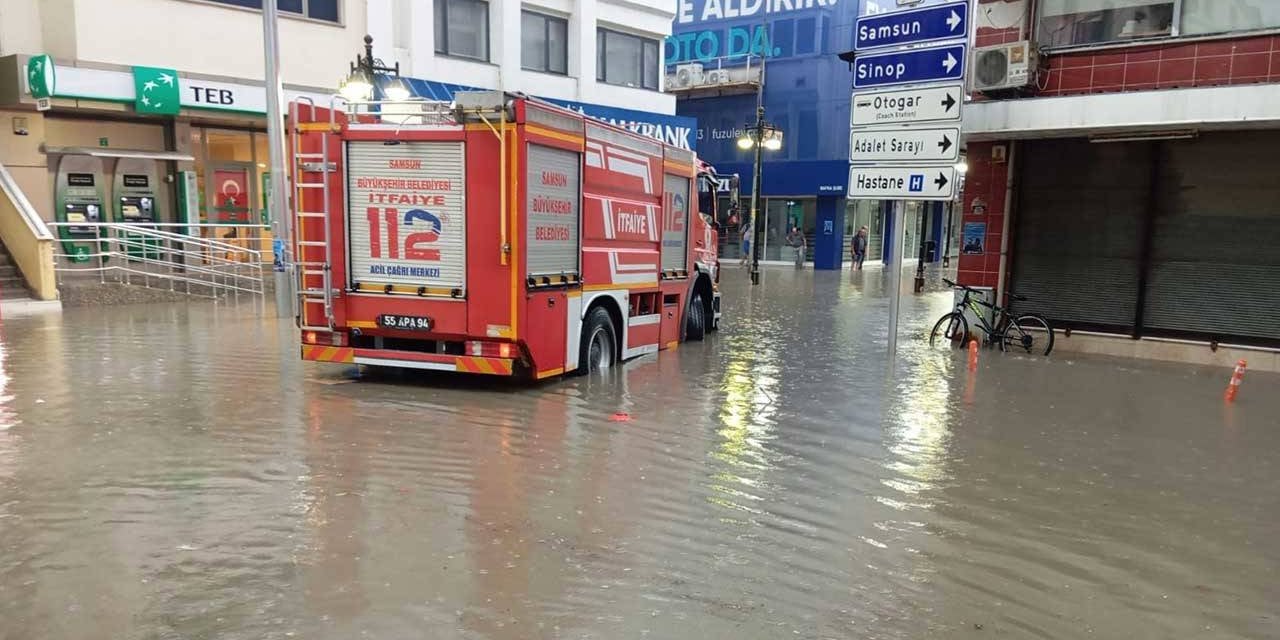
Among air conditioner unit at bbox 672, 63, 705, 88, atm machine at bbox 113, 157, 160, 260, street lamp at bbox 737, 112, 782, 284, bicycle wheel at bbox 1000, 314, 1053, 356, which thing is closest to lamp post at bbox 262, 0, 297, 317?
atm machine at bbox 113, 157, 160, 260

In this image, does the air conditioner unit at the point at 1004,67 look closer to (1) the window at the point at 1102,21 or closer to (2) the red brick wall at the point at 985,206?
(1) the window at the point at 1102,21

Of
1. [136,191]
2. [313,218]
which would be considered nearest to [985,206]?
[313,218]

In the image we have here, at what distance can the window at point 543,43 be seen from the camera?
25.0m

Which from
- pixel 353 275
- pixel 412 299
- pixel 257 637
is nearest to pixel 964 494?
pixel 257 637

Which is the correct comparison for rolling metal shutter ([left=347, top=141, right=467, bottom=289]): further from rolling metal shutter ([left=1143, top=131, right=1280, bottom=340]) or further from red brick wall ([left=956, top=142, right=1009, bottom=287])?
rolling metal shutter ([left=1143, top=131, right=1280, bottom=340])

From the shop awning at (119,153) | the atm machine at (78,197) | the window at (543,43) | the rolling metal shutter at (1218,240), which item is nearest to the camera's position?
the rolling metal shutter at (1218,240)

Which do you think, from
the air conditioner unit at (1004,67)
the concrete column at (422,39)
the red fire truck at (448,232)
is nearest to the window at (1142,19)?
the air conditioner unit at (1004,67)

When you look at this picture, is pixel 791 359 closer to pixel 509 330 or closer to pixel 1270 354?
pixel 509 330

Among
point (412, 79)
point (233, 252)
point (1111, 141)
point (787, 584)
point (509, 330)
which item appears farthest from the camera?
point (412, 79)

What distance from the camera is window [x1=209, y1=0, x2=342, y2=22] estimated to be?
65.3 ft

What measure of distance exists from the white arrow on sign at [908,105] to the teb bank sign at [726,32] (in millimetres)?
26093

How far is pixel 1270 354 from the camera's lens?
11.6 meters

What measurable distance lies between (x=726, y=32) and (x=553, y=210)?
3255 centimetres

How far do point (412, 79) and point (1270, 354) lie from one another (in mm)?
18486
